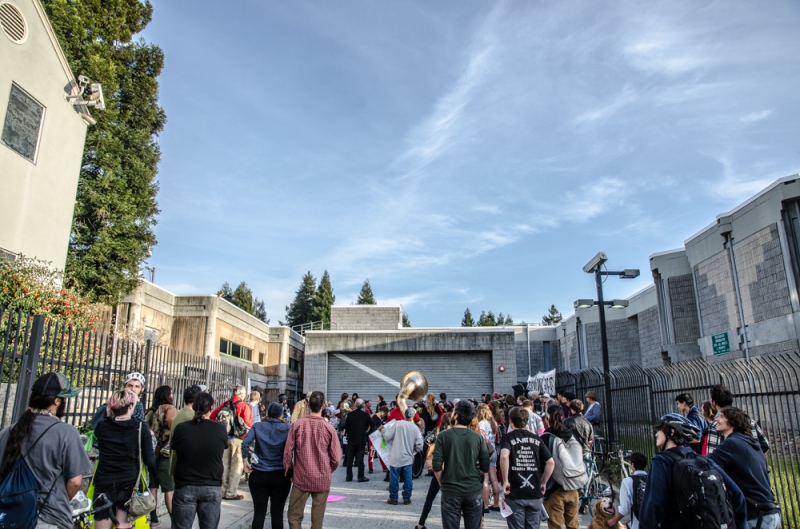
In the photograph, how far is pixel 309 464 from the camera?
6.16 metres

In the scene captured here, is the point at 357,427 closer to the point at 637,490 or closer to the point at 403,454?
the point at 403,454

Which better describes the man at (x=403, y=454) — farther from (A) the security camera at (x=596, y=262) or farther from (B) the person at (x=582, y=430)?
(A) the security camera at (x=596, y=262)

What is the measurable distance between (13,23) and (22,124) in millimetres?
2302

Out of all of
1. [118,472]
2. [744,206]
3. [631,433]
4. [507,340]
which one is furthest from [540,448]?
[507,340]

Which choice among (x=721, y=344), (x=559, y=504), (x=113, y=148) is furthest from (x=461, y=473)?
(x=113, y=148)

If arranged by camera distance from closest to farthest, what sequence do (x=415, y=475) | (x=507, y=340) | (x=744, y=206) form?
(x=415, y=475) < (x=744, y=206) < (x=507, y=340)

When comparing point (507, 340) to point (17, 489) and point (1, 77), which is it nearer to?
point (1, 77)

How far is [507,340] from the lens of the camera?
1099 inches

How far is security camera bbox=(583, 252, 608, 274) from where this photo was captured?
12.6 meters

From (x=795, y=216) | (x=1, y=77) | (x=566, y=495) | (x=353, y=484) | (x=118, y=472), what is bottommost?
(x=353, y=484)

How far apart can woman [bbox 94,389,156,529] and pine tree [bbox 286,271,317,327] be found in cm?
6758

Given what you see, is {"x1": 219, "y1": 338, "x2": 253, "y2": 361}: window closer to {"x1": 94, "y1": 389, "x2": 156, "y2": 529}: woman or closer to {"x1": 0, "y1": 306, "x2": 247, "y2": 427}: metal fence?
{"x1": 0, "y1": 306, "x2": 247, "y2": 427}: metal fence

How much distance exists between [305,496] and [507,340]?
22718 mm

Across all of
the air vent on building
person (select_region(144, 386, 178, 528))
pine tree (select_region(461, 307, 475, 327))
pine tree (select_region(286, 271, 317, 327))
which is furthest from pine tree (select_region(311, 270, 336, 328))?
person (select_region(144, 386, 178, 528))
